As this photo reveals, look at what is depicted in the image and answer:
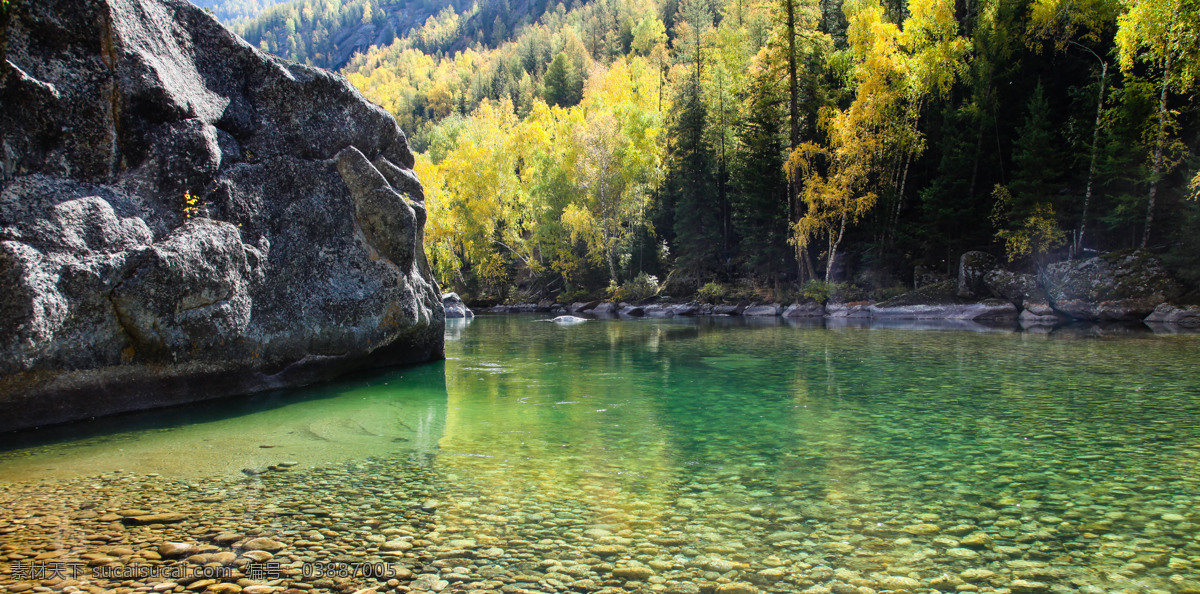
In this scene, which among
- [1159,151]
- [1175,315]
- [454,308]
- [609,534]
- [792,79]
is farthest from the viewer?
[454,308]

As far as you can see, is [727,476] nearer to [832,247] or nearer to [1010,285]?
[1010,285]

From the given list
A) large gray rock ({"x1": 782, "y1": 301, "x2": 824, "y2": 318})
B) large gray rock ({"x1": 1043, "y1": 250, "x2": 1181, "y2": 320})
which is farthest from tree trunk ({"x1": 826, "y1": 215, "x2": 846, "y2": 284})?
large gray rock ({"x1": 1043, "y1": 250, "x2": 1181, "y2": 320})

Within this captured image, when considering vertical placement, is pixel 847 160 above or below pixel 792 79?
below

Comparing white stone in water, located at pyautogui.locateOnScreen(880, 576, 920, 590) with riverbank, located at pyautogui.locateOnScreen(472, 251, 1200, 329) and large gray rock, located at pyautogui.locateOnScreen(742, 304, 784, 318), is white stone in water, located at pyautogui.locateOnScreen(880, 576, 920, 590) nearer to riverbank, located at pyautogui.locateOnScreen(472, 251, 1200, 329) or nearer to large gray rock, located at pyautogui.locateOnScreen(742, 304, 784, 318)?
riverbank, located at pyautogui.locateOnScreen(472, 251, 1200, 329)

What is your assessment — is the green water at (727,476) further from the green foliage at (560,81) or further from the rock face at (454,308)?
the green foliage at (560,81)

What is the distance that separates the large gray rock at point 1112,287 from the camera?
22.1m

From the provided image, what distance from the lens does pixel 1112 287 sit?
23.2 m

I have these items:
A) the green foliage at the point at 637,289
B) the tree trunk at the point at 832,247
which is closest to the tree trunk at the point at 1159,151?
the tree trunk at the point at 832,247

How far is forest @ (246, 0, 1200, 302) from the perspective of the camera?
23.8 m

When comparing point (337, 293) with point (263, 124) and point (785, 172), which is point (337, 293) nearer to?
point (263, 124)

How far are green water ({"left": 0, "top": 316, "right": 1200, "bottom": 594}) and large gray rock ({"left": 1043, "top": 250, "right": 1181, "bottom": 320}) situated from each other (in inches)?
549

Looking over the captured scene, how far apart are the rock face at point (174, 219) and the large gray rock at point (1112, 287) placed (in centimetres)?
2492

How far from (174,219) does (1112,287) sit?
2916 centimetres

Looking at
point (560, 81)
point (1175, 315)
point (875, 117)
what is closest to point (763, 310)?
point (875, 117)
